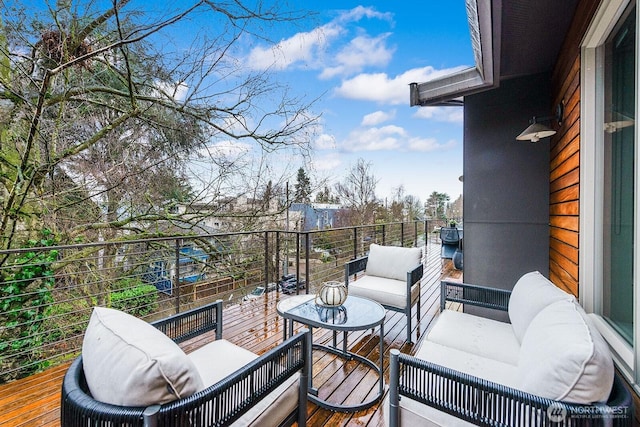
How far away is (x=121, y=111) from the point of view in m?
4.21

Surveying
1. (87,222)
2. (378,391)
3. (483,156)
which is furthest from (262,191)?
(378,391)

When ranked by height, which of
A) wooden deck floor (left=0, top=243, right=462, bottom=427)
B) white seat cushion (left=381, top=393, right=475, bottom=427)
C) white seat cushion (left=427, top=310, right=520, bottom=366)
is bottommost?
wooden deck floor (left=0, top=243, right=462, bottom=427)

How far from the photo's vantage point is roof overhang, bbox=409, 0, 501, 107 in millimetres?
1767

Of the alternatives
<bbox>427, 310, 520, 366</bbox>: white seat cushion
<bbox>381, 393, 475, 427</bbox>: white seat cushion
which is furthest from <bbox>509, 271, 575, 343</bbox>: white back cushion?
<bbox>381, 393, 475, 427</bbox>: white seat cushion

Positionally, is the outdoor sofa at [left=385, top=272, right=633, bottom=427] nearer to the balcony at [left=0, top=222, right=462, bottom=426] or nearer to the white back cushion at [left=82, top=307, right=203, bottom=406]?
the balcony at [left=0, top=222, right=462, bottom=426]

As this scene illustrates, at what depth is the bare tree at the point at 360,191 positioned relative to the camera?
1303cm

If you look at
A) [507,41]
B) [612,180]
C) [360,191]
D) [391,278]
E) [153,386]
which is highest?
[507,41]

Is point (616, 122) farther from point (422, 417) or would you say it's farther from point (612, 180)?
point (422, 417)

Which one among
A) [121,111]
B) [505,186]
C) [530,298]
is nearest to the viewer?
[530,298]

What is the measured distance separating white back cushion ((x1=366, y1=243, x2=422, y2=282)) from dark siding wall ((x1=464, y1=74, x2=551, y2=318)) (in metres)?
0.83

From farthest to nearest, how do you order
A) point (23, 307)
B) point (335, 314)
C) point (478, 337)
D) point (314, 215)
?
point (314, 215)
point (23, 307)
point (335, 314)
point (478, 337)

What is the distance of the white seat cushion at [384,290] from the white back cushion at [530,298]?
3.15 feet

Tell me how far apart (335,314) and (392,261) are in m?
1.33

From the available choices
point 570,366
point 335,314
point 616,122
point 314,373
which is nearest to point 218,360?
point 335,314
